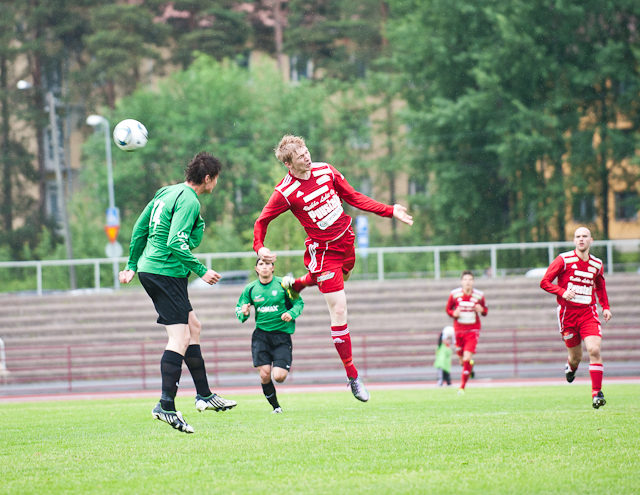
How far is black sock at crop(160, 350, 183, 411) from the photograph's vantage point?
6762 millimetres

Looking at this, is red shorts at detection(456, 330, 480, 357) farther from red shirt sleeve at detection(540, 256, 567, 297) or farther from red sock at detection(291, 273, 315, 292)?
red sock at detection(291, 273, 315, 292)

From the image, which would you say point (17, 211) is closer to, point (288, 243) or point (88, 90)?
point (88, 90)

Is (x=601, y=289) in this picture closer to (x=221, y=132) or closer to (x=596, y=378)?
(x=596, y=378)

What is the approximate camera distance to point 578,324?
33.2 feet

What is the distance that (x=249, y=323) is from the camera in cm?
2334

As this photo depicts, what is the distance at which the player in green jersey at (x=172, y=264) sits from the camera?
6.74 meters

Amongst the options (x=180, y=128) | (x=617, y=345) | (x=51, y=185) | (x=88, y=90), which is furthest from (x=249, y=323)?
(x=51, y=185)

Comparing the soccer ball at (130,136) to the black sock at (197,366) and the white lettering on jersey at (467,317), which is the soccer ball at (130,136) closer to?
the black sock at (197,366)

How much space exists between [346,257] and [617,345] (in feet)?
53.8

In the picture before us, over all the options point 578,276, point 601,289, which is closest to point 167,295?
point 578,276

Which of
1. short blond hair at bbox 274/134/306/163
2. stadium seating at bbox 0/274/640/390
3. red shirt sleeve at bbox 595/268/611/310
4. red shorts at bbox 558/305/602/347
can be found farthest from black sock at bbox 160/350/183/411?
stadium seating at bbox 0/274/640/390

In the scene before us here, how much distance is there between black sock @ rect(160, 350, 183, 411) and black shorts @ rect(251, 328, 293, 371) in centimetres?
337

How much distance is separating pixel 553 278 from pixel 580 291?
365 mm

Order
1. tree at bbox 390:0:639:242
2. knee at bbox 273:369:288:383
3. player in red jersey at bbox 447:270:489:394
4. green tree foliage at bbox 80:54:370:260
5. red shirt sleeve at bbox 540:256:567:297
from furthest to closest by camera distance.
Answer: green tree foliage at bbox 80:54:370:260
tree at bbox 390:0:639:242
player in red jersey at bbox 447:270:489:394
knee at bbox 273:369:288:383
red shirt sleeve at bbox 540:256:567:297
